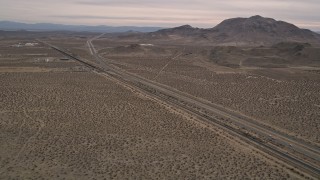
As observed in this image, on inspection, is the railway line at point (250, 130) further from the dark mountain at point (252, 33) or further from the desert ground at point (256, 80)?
the dark mountain at point (252, 33)

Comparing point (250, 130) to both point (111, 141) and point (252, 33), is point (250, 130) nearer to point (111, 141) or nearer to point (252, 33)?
point (111, 141)

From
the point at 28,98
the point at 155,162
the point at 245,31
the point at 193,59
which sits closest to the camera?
the point at 155,162

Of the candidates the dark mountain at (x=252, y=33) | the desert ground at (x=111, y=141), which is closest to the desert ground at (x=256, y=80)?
the desert ground at (x=111, y=141)

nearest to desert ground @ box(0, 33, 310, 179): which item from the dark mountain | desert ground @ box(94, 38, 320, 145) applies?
desert ground @ box(94, 38, 320, 145)

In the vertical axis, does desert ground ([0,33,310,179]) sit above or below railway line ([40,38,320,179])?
below

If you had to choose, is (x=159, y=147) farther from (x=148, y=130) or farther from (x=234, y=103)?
(x=234, y=103)

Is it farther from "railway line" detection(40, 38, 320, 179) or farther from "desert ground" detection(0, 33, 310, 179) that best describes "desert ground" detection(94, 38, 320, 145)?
"desert ground" detection(0, 33, 310, 179)

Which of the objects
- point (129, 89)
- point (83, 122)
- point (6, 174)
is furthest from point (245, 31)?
point (6, 174)
